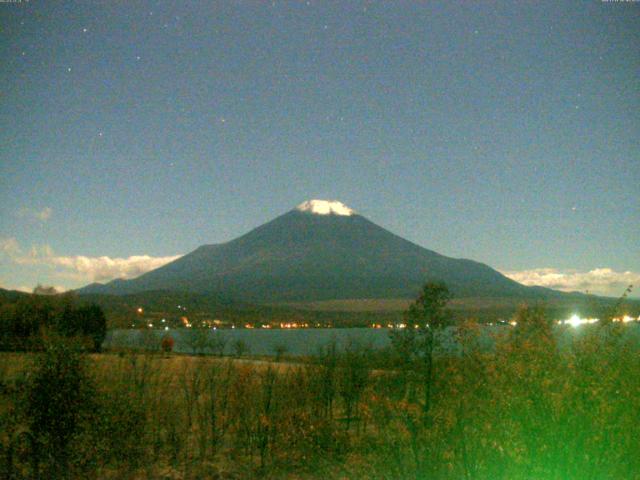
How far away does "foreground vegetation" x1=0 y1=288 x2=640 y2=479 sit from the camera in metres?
4.13

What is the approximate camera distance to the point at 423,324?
44.8 ft

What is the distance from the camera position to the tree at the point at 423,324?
44.1ft

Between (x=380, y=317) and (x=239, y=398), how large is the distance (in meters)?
118

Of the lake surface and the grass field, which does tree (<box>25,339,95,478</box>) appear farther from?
the lake surface

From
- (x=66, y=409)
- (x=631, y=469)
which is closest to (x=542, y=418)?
(x=631, y=469)

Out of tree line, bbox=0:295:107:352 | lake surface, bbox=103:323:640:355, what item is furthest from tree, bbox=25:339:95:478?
tree line, bbox=0:295:107:352

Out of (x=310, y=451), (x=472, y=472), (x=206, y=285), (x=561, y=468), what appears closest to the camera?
(x=561, y=468)

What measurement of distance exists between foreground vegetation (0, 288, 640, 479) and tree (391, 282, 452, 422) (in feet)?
0.10

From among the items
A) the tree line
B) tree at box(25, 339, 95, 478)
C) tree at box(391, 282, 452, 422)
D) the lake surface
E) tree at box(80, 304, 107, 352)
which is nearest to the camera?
the lake surface

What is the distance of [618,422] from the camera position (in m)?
4.09

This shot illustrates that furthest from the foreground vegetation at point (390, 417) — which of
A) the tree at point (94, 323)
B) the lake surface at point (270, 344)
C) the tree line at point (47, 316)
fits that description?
the tree at point (94, 323)

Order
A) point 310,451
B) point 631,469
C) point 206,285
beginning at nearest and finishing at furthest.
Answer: point 631,469
point 310,451
point 206,285

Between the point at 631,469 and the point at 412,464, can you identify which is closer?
the point at 631,469

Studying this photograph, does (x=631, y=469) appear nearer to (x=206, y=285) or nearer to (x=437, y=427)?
(x=437, y=427)
